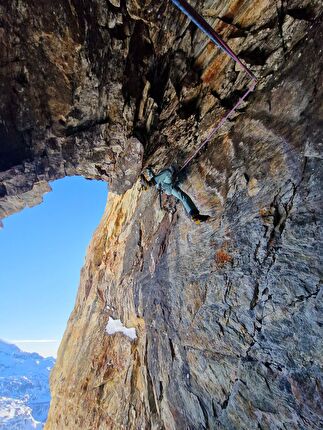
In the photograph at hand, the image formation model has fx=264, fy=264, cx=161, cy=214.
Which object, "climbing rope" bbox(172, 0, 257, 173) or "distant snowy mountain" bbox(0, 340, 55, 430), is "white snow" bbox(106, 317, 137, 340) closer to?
"climbing rope" bbox(172, 0, 257, 173)

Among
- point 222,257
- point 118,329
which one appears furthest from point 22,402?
point 222,257

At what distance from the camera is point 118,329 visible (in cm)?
1219

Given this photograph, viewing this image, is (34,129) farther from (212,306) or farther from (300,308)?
(300,308)

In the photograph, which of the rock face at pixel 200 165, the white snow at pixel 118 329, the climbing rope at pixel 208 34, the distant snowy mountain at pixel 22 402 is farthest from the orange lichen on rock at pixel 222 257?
the distant snowy mountain at pixel 22 402

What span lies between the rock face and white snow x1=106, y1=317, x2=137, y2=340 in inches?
27.4

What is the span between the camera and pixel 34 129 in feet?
25.5

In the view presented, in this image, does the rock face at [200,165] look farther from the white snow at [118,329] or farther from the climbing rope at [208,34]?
the white snow at [118,329]

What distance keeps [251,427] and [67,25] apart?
9856 mm

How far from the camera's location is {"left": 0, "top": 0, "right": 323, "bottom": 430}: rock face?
16.3ft

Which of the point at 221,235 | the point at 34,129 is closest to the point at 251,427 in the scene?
the point at 221,235

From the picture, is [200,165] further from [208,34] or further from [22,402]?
[22,402]

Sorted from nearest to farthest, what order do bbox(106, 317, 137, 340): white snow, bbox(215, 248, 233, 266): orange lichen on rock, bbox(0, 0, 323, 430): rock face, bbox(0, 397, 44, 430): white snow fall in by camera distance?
bbox(0, 0, 323, 430): rock face → bbox(215, 248, 233, 266): orange lichen on rock → bbox(106, 317, 137, 340): white snow → bbox(0, 397, 44, 430): white snow

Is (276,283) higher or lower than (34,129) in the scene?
lower

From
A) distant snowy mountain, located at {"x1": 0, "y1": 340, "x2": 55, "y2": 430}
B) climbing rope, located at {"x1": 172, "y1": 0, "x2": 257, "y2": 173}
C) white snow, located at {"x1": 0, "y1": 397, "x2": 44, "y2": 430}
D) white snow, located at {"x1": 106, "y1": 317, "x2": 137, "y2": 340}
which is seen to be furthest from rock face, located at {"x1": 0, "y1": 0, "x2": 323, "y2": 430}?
distant snowy mountain, located at {"x1": 0, "y1": 340, "x2": 55, "y2": 430}
